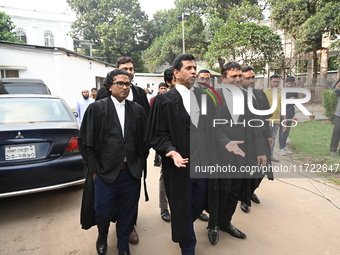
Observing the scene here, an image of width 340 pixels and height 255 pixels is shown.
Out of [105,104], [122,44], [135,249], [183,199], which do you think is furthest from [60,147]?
[122,44]

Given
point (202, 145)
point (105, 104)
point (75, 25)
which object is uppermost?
point (75, 25)

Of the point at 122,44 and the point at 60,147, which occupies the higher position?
the point at 122,44

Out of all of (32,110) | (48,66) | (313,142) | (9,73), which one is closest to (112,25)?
(48,66)

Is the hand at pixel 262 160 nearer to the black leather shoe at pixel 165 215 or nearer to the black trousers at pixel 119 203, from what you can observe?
the black leather shoe at pixel 165 215

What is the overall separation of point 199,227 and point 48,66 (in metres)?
15.9

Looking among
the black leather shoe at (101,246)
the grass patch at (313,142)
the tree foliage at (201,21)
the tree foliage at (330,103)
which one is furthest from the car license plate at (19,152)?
the tree foliage at (201,21)

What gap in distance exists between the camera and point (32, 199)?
375 cm

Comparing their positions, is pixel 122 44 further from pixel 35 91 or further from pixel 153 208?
pixel 153 208

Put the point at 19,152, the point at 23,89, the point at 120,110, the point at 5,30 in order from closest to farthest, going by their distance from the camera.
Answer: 1. the point at 120,110
2. the point at 19,152
3. the point at 23,89
4. the point at 5,30

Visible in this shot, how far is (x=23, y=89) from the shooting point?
30.4ft

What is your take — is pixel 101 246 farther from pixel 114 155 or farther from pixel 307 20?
pixel 307 20

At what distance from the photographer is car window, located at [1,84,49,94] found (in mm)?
9070

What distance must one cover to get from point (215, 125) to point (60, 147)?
2034 millimetres

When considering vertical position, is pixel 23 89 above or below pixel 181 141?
above
